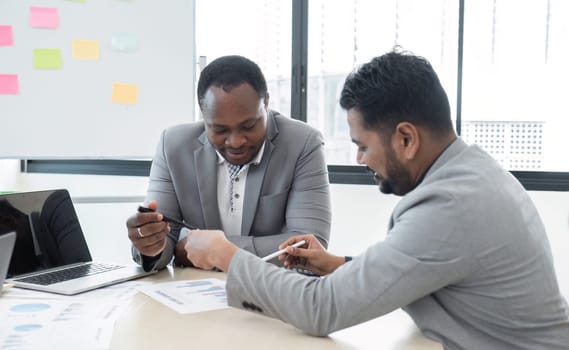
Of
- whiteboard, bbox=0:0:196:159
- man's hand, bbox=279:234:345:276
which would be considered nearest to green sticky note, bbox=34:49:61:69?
whiteboard, bbox=0:0:196:159

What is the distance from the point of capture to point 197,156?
1771mm

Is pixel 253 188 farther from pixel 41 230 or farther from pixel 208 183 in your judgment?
pixel 41 230

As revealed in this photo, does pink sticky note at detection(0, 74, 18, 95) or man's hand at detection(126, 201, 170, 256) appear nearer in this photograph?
man's hand at detection(126, 201, 170, 256)

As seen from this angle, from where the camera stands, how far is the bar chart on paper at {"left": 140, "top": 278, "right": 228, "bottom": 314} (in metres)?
1.17

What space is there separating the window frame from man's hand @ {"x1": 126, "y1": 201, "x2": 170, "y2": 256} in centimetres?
152

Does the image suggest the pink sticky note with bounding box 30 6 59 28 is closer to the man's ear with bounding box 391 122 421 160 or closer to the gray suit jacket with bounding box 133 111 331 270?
the gray suit jacket with bounding box 133 111 331 270

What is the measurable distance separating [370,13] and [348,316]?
2223 mm

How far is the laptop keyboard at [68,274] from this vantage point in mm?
1341

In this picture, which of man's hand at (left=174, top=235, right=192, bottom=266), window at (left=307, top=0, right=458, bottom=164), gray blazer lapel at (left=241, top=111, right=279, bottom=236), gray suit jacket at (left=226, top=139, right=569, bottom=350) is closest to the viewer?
gray suit jacket at (left=226, top=139, right=569, bottom=350)

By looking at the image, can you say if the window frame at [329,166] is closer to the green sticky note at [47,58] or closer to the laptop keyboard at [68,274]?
the green sticky note at [47,58]

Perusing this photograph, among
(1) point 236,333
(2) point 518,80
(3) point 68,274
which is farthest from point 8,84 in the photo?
(2) point 518,80

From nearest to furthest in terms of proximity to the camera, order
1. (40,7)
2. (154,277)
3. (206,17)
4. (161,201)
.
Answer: (154,277)
(161,201)
(40,7)
(206,17)

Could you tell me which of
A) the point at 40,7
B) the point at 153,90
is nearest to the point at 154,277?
the point at 153,90

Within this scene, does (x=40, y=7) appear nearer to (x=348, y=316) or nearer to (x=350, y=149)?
(x=350, y=149)
